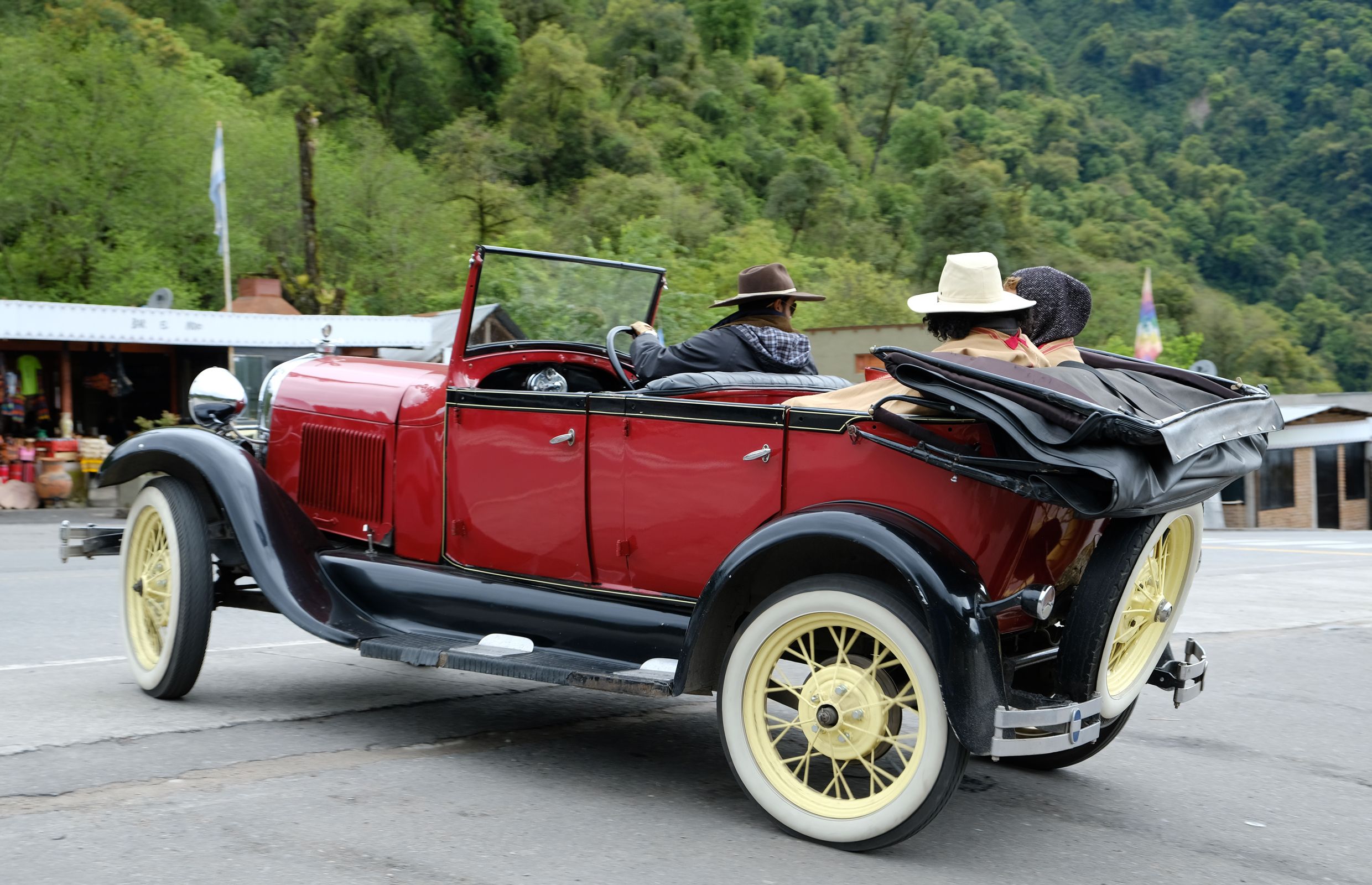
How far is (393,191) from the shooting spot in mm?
41719

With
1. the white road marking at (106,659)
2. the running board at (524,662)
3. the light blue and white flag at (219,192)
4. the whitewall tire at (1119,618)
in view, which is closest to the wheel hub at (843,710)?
the running board at (524,662)

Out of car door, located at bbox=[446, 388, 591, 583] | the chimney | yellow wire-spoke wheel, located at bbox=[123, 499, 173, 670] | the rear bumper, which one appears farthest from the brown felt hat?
the chimney

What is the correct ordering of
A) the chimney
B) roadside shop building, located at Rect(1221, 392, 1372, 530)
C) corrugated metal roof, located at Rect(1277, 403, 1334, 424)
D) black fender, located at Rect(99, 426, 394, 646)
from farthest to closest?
roadside shop building, located at Rect(1221, 392, 1372, 530)
corrugated metal roof, located at Rect(1277, 403, 1334, 424)
the chimney
black fender, located at Rect(99, 426, 394, 646)

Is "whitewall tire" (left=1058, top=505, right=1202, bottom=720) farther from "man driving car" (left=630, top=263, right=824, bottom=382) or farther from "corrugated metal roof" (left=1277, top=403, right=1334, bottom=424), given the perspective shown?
"corrugated metal roof" (left=1277, top=403, right=1334, bottom=424)

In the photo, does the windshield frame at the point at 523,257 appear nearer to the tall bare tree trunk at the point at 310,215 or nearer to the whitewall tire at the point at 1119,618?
the whitewall tire at the point at 1119,618

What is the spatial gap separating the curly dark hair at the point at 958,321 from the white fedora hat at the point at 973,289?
0.14ft

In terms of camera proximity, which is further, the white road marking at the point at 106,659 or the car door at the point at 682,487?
the white road marking at the point at 106,659

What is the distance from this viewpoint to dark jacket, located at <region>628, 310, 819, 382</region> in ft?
14.1

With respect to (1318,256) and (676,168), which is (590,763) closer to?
(676,168)

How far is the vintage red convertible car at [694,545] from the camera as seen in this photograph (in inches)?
127

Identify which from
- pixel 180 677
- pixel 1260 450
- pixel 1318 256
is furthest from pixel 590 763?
pixel 1318 256

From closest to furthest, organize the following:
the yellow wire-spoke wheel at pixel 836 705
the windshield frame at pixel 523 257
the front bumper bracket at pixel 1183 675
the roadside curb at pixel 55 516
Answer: the yellow wire-spoke wheel at pixel 836 705, the front bumper bracket at pixel 1183 675, the windshield frame at pixel 523 257, the roadside curb at pixel 55 516

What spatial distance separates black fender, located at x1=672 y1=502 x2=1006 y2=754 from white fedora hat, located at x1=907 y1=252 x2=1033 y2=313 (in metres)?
0.74

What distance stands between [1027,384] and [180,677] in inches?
129
